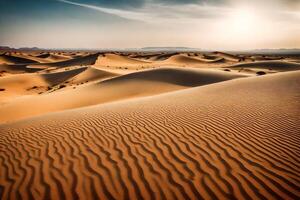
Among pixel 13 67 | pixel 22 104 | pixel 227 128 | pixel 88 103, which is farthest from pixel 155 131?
pixel 13 67

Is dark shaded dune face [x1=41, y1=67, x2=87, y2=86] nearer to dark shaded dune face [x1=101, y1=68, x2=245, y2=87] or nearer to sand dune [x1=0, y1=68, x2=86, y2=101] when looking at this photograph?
sand dune [x1=0, y1=68, x2=86, y2=101]

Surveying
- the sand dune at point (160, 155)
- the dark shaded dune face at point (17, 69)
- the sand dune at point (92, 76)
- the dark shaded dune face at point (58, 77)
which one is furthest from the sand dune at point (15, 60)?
the sand dune at point (160, 155)

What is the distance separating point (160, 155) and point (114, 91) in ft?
44.1

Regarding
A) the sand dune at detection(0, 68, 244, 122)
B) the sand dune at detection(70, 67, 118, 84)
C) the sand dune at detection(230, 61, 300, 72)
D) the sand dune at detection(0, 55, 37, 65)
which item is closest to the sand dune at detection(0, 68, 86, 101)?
the sand dune at detection(70, 67, 118, 84)

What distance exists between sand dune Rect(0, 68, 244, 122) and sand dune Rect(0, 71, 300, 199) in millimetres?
6891

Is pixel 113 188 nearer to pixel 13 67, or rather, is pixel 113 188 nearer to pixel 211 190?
pixel 211 190

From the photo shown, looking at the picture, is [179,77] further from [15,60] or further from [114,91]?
[15,60]

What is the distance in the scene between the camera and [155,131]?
6.32 metres

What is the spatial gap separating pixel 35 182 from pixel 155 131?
3135 mm

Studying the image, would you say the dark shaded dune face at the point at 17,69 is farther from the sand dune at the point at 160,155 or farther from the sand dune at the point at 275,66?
the sand dune at the point at 160,155

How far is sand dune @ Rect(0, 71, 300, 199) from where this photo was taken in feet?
12.3

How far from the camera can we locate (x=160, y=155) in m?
4.83

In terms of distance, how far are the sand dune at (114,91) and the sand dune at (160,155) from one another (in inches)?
271

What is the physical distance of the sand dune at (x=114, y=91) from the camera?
14.6 m
